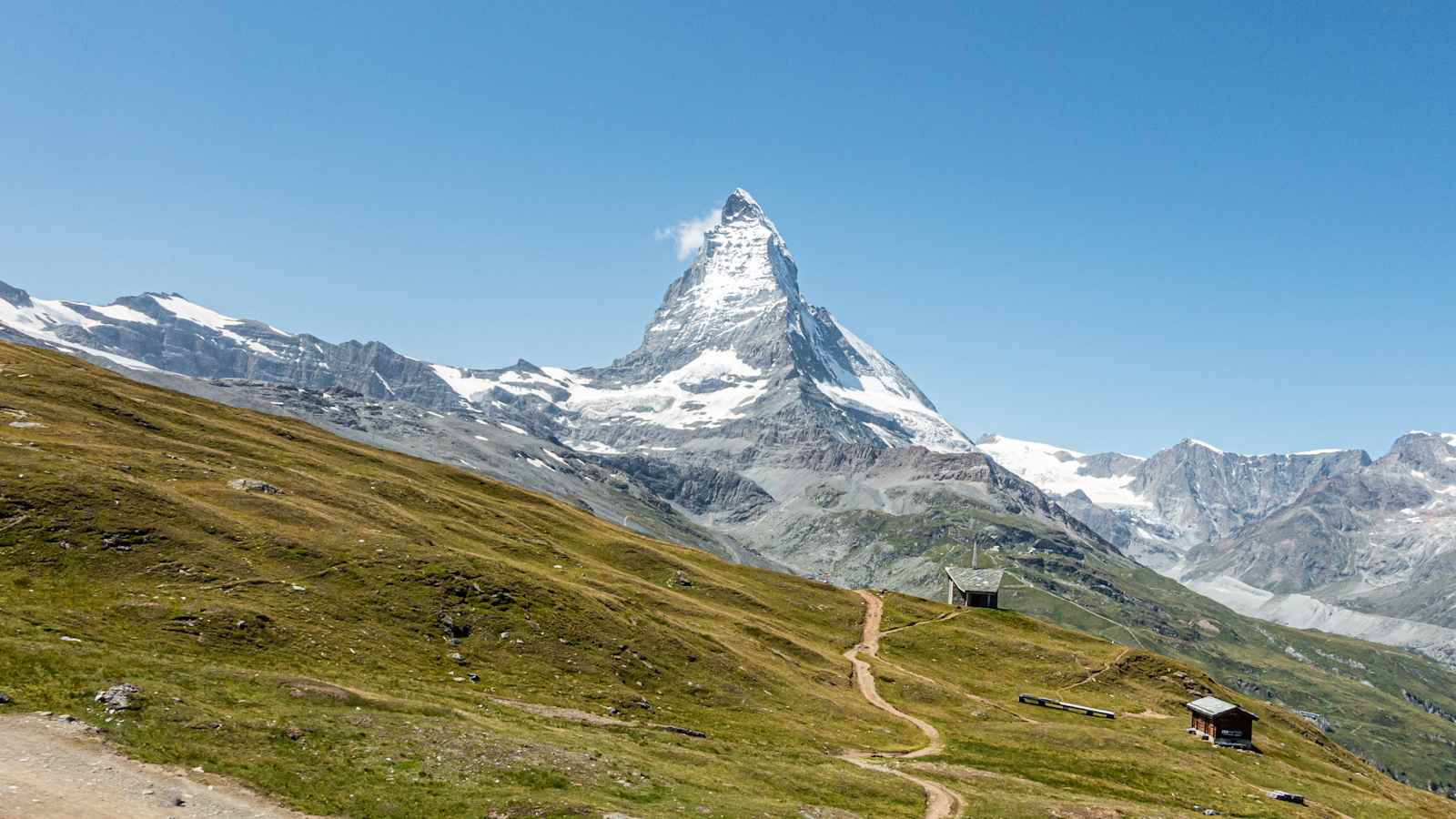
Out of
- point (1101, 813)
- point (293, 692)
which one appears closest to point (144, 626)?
point (293, 692)

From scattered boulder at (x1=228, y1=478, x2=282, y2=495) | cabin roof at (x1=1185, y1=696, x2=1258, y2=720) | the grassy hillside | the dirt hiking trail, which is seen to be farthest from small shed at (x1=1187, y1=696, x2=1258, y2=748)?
scattered boulder at (x1=228, y1=478, x2=282, y2=495)

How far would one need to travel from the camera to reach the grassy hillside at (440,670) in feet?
136

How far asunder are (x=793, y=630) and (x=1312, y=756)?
61134 millimetres

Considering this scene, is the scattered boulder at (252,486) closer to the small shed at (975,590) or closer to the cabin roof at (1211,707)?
the cabin roof at (1211,707)

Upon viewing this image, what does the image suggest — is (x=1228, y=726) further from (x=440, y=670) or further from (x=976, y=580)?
(x=440, y=670)

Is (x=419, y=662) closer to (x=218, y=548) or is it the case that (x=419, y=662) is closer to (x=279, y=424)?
(x=218, y=548)

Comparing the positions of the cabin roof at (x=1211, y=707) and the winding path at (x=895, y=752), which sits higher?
the cabin roof at (x=1211, y=707)

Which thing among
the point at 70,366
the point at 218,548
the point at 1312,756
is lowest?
the point at 1312,756

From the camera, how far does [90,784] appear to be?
3253cm

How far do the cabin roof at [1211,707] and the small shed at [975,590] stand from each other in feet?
182

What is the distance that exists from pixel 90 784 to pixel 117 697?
8.30m

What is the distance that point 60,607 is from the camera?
5069 centimetres

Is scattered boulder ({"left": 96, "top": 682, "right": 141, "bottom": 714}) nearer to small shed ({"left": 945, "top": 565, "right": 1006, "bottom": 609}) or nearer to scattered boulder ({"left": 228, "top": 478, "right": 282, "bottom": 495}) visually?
scattered boulder ({"left": 228, "top": 478, "right": 282, "bottom": 495})

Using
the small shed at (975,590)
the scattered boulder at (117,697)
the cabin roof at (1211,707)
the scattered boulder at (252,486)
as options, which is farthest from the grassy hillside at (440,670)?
the small shed at (975,590)
